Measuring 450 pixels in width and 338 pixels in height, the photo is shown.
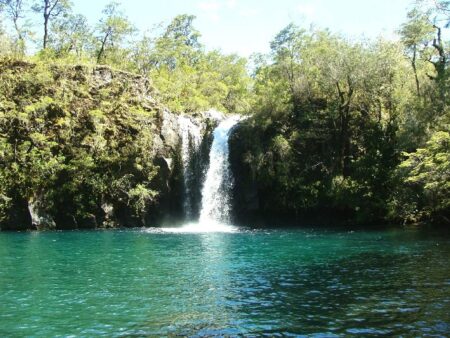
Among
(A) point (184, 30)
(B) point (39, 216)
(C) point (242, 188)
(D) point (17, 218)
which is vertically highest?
(A) point (184, 30)

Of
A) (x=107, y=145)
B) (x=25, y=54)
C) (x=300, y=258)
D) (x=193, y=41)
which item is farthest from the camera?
(x=193, y=41)

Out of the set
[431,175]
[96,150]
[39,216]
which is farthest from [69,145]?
[431,175]

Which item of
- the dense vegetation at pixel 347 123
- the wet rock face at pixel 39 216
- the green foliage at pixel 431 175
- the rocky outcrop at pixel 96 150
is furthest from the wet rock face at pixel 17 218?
the green foliage at pixel 431 175

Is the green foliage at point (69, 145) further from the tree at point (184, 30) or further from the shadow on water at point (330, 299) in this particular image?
the tree at point (184, 30)

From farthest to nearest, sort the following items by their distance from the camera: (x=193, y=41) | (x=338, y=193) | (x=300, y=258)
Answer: (x=193, y=41)
(x=338, y=193)
(x=300, y=258)

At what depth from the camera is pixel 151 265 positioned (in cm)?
1778

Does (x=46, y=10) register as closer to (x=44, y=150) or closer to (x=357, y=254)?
(x=44, y=150)

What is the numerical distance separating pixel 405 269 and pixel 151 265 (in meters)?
9.11

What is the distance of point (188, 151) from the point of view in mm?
39062

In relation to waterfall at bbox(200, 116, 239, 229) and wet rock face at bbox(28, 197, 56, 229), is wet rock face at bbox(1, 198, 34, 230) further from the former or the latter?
waterfall at bbox(200, 116, 239, 229)

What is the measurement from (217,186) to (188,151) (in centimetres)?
389

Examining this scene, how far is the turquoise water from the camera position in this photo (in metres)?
9.84

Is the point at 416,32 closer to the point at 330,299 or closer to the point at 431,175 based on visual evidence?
the point at 431,175

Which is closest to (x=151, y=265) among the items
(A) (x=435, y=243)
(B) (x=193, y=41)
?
(A) (x=435, y=243)
